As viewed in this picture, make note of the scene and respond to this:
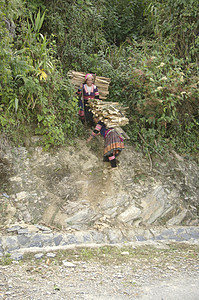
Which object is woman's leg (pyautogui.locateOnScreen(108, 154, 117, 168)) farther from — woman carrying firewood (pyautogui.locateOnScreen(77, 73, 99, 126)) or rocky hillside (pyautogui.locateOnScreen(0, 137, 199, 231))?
woman carrying firewood (pyautogui.locateOnScreen(77, 73, 99, 126))

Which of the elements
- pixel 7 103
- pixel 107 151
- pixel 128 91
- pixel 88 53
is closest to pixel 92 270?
pixel 107 151

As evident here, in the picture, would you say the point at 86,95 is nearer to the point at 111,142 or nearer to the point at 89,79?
the point at 89,79

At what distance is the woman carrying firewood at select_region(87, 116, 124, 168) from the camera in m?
5.05

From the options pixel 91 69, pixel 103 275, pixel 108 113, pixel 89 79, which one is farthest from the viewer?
pixel 91 69

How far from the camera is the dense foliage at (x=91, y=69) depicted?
4.71 meters

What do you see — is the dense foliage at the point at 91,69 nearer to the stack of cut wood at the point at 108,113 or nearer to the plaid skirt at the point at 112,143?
the stack of cut wood at the point at 108,113

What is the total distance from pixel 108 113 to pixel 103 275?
9.55 ft

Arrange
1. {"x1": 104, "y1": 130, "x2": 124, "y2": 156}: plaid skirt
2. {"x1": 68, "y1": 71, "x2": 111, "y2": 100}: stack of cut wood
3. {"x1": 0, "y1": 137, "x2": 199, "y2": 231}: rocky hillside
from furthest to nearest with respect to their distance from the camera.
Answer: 1. {"x1": 68, "y1": 71, "x2": 111, "y2": 100}: stack of cut wood
2. {"x1": 104, "y1": 130, "x2": 124, "y2": 156}: plaid skirt
3. {"x1": 0, "y1": 137, "x2": 199, "y2": 231}: rocky hillside

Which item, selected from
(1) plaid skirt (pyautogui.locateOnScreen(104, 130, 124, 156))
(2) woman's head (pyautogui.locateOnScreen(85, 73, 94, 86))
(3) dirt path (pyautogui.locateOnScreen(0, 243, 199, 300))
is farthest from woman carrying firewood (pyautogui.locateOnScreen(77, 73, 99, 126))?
(3) dirt path (pyautogui.locateOnScreen(0, 243, 199, 300))

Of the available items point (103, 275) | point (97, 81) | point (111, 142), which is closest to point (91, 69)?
point (97, 81)

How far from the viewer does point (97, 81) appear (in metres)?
5.83

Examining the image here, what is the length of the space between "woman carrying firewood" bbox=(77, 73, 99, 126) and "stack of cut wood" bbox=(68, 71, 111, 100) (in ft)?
0.55

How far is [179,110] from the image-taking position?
252 inches

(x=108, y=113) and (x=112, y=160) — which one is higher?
(x=108, y=113)
